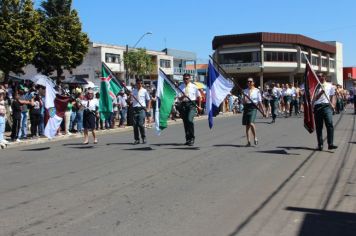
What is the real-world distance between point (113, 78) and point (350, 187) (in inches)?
327

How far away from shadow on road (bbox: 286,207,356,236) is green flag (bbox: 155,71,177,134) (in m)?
7.58

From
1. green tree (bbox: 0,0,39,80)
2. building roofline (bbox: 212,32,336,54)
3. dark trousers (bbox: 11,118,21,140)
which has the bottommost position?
dark trousers (bbox: 11,118,21,140)

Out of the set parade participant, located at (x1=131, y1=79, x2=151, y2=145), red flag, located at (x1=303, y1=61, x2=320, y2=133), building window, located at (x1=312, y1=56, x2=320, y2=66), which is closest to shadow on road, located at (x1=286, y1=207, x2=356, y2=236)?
red flag, located at (x1=303, y1=61, x2=320, y2=133)

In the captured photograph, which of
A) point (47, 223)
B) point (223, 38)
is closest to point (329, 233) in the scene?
point (47, 223)

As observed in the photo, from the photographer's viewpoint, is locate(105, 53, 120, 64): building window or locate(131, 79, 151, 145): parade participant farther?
locate(105, 53, 120, 64): building window

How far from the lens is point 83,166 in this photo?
10.5m

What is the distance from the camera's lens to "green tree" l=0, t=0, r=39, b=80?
36.9 m

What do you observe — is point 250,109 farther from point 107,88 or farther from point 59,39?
point 59,39

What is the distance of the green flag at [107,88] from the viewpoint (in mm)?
14453

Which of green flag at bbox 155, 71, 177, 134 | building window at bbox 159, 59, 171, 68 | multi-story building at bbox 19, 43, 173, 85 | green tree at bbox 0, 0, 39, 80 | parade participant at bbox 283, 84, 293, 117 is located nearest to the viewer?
green flag at bbox 155, 71, 177, 134

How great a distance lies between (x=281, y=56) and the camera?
90.3 meters

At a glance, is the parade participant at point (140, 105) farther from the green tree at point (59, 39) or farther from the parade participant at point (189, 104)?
the green tree at point (59, 39)

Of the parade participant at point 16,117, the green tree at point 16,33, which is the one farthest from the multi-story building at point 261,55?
the parade participant at point 16,117

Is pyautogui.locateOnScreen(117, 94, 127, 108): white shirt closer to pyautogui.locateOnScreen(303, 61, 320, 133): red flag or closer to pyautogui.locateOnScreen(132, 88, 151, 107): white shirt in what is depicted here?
pyautogui.locateOnScreen(132, 88, 151, 107): white shirt
